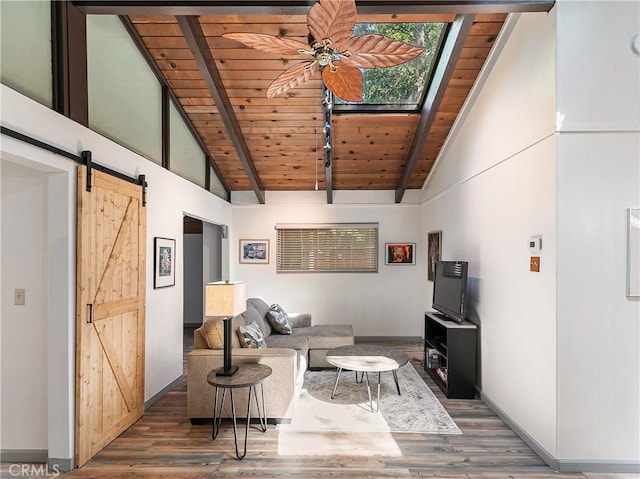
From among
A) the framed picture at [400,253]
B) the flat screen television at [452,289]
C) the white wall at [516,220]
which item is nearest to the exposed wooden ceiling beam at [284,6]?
the white wall at [516,220]

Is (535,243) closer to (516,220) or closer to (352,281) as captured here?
(516,220)

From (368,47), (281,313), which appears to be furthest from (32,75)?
(281,313)

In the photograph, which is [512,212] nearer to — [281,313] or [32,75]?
[281,313]

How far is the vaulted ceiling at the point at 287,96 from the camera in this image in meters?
2.77

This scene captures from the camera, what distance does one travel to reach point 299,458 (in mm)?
2773

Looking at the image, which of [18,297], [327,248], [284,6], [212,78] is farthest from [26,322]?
[327,248]

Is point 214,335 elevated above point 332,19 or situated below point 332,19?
below

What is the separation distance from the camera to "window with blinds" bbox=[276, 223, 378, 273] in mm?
6586

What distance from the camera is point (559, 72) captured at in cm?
263

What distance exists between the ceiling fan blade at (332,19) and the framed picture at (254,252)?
4.73 meters

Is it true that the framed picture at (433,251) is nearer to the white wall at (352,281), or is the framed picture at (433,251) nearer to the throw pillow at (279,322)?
the white wall at (352,281)

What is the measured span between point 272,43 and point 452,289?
3.19 m

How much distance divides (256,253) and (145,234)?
10.3 feet

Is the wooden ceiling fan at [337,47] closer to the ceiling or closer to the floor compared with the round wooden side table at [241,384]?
closer to the ceiling
